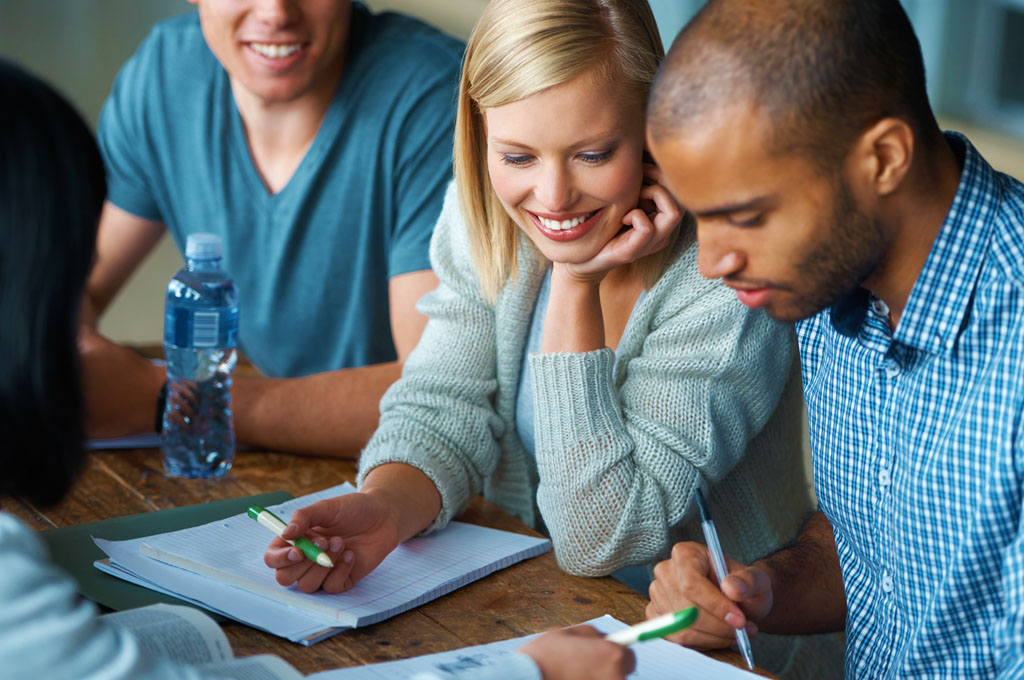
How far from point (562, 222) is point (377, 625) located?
53 centimetres

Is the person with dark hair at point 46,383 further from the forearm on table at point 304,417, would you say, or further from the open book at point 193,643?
the forearm on table at point 304,417

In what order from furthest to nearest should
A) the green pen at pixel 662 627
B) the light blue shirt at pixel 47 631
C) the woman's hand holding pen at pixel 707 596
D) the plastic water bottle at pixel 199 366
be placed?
the plastic water bottle at pixel 199 366 → the woman's hand holding pen at pixel 707 596 → the green pen at pixel 662 627 → the light blue shirt at pixel 47 631

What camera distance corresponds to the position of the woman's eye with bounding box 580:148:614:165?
4.15 ft

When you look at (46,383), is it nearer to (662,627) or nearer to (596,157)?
(662,627)

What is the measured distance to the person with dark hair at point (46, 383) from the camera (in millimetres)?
716

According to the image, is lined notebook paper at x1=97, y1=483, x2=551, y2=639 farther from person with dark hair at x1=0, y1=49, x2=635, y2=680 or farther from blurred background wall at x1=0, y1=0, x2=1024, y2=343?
blurred background wall at x1=0, y1=0, x2=1024, y2=343

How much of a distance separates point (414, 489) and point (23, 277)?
2.00 feet

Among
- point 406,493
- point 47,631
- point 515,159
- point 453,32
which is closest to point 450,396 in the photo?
point 406,493

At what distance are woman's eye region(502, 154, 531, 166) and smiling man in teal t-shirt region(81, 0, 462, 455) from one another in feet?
1.72

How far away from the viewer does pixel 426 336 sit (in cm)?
154

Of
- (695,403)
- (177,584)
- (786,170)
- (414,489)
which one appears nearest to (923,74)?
(786,170)

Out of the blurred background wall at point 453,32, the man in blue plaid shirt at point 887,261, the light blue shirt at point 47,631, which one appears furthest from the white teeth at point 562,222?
the blurred background wall at point 453,32

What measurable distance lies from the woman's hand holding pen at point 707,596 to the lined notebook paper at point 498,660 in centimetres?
3

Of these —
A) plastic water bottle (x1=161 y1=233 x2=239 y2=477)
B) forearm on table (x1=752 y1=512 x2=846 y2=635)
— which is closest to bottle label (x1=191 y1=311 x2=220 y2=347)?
plastic water bottle (x1=161 y1=233 x2=239 y2=477)
